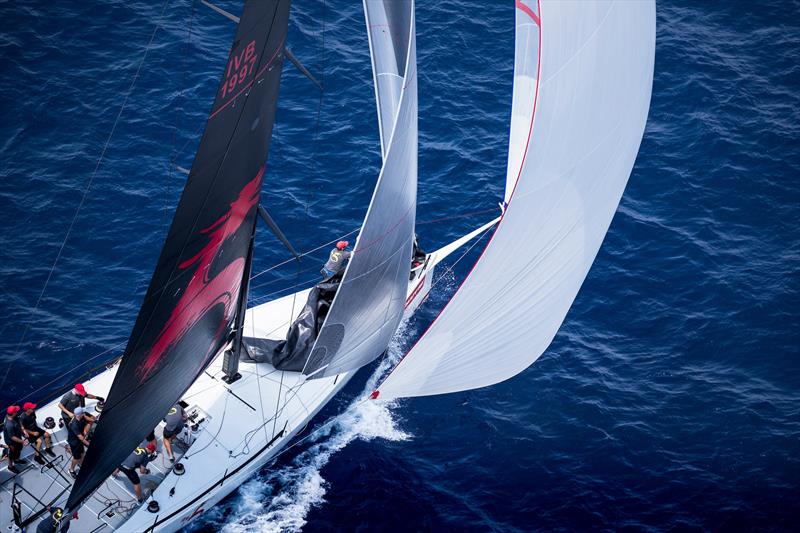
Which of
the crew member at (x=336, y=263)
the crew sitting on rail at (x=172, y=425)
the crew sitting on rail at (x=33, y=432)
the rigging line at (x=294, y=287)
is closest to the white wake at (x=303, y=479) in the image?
the crew sitting on rail at (x=172, y=425)

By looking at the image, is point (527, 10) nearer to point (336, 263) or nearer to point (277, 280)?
point (336, 263)

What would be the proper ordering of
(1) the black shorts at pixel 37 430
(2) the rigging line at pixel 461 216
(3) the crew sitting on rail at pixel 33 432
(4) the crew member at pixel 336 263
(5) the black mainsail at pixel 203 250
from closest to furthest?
1. (5) the black mainsail at pixel 203 250
2. (3) the crew sitting on rail at pixel 33 432
3. (1) the black shorts at pixel 37 430
4. (4) the crew member at pixel 336 263
5. (2) the rigging line at pixel 461 216

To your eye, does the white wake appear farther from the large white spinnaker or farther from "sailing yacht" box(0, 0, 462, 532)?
the large white spinnaker

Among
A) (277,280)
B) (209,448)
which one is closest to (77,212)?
(277,280)

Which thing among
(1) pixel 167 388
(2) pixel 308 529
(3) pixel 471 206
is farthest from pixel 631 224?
(1) pixel 167 388

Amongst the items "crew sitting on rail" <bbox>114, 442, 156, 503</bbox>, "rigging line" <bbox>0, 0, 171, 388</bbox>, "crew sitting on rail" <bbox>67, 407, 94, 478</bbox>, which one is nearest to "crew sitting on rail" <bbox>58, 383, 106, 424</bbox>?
"crew sitting on rail" <bbox>67, 407, 94, 478</bbox>

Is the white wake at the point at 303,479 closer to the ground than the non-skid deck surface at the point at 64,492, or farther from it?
closer to the ground

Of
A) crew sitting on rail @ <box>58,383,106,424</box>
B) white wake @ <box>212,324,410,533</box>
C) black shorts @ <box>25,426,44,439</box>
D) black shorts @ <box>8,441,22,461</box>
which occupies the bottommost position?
white wake @ <box>212,324,410,533</box>

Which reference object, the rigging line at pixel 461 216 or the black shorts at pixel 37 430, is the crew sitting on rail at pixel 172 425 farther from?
the rigging line at pixel 461 216
